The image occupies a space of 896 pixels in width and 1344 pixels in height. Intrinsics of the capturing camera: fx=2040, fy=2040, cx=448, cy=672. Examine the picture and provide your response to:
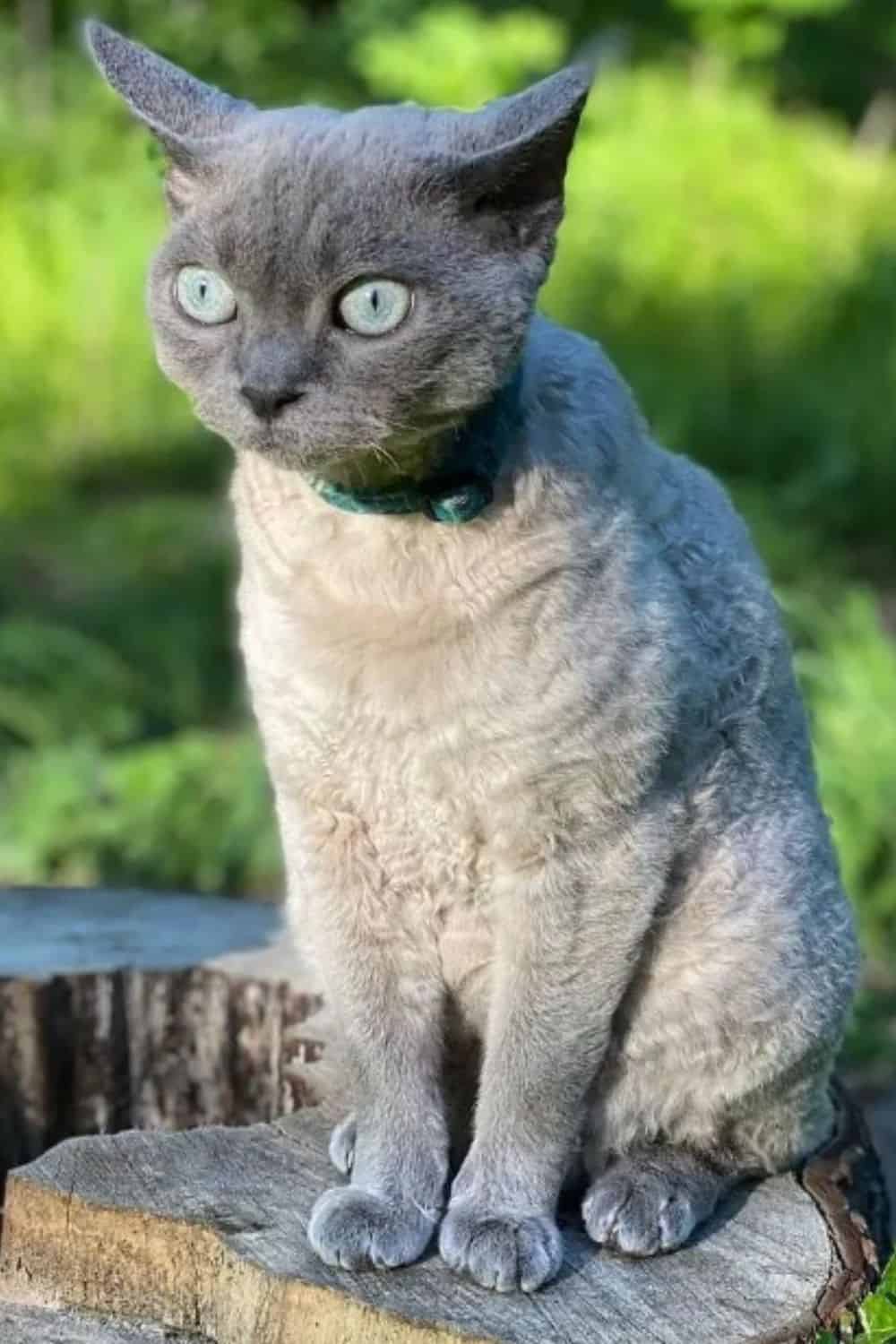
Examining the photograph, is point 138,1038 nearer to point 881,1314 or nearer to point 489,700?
point 489,700

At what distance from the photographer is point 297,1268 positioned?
2.02m

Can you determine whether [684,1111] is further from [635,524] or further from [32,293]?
[32,293]

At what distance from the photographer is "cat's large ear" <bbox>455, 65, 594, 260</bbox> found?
1770 mm

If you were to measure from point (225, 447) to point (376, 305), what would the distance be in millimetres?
5229

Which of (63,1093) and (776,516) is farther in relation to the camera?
(776,516)

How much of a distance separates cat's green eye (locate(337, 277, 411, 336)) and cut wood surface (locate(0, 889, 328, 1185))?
→ 4.19ft

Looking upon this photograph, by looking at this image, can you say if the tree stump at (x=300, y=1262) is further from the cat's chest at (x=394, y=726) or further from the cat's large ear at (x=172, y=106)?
the cat's large ear at (x=172, y=106)

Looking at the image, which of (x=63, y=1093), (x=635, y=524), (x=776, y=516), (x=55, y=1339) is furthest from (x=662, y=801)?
(x=776, y=516)

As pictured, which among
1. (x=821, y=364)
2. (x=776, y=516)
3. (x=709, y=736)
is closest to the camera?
(x=709, y=736)

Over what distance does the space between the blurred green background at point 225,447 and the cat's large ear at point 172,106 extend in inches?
103

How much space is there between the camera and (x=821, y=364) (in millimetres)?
7020

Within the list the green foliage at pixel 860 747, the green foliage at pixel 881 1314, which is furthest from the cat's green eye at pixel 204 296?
the green foliage at pixel 860 747

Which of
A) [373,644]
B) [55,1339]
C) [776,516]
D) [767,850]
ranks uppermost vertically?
[373,644]

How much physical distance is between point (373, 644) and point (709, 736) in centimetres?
40
